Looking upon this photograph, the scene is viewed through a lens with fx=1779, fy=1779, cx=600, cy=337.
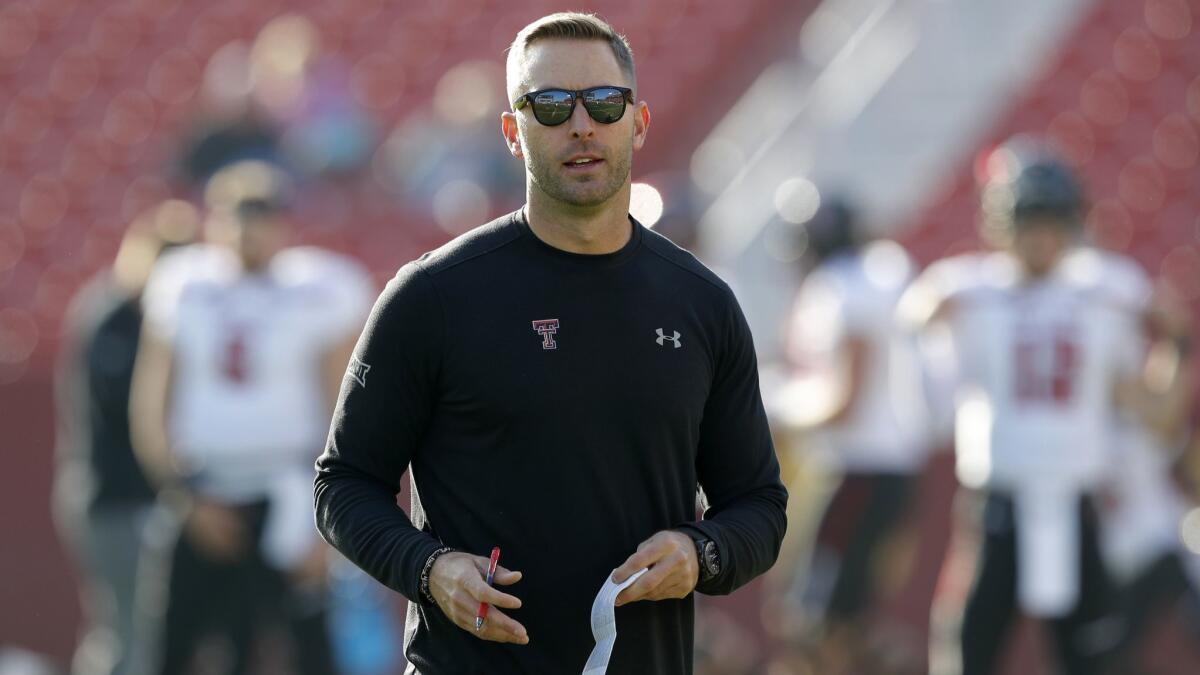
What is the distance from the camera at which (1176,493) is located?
285 inches

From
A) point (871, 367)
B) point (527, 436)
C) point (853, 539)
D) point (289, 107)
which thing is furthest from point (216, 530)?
point (289, 107)

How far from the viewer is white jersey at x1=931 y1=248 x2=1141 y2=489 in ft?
20.0

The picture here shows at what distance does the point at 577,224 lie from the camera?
297 centimetres

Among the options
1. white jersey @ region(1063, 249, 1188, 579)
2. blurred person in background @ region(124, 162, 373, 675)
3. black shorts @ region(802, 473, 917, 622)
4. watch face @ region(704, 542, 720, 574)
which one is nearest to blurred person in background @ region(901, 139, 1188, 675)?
white jersey @ region(1063, 249, 1188, 579)

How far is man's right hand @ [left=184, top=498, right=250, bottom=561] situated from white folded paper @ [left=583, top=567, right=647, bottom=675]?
3.84m

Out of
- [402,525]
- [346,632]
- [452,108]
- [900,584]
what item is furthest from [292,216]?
[402,525]

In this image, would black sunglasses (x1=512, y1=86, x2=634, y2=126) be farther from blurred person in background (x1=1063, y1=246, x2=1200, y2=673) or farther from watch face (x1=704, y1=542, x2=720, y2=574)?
blurred person in background (x1=1063, y1=246, x2=1200, y2=673)

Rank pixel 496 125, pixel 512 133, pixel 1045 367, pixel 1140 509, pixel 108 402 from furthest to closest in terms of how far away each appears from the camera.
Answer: pixel 496 125 → pixel 108 402 → pixel 1140 509 → pixel 1045 367 → pixel 512 133

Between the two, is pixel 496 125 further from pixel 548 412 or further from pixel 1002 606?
pixel 548 412

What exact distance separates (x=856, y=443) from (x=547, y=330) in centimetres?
447

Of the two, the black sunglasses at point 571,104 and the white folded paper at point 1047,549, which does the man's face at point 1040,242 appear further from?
the black sunglasses at point 571,104

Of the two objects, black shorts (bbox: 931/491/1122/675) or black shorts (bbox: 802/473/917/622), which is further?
black shorts (bbox: 802/473/917/622)

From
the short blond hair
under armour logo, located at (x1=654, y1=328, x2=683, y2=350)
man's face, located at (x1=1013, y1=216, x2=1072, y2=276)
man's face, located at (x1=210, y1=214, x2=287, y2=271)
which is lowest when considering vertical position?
under armour logo, located at (x1=654, y1=328, x2=683, y2=350)

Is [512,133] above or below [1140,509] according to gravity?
above
